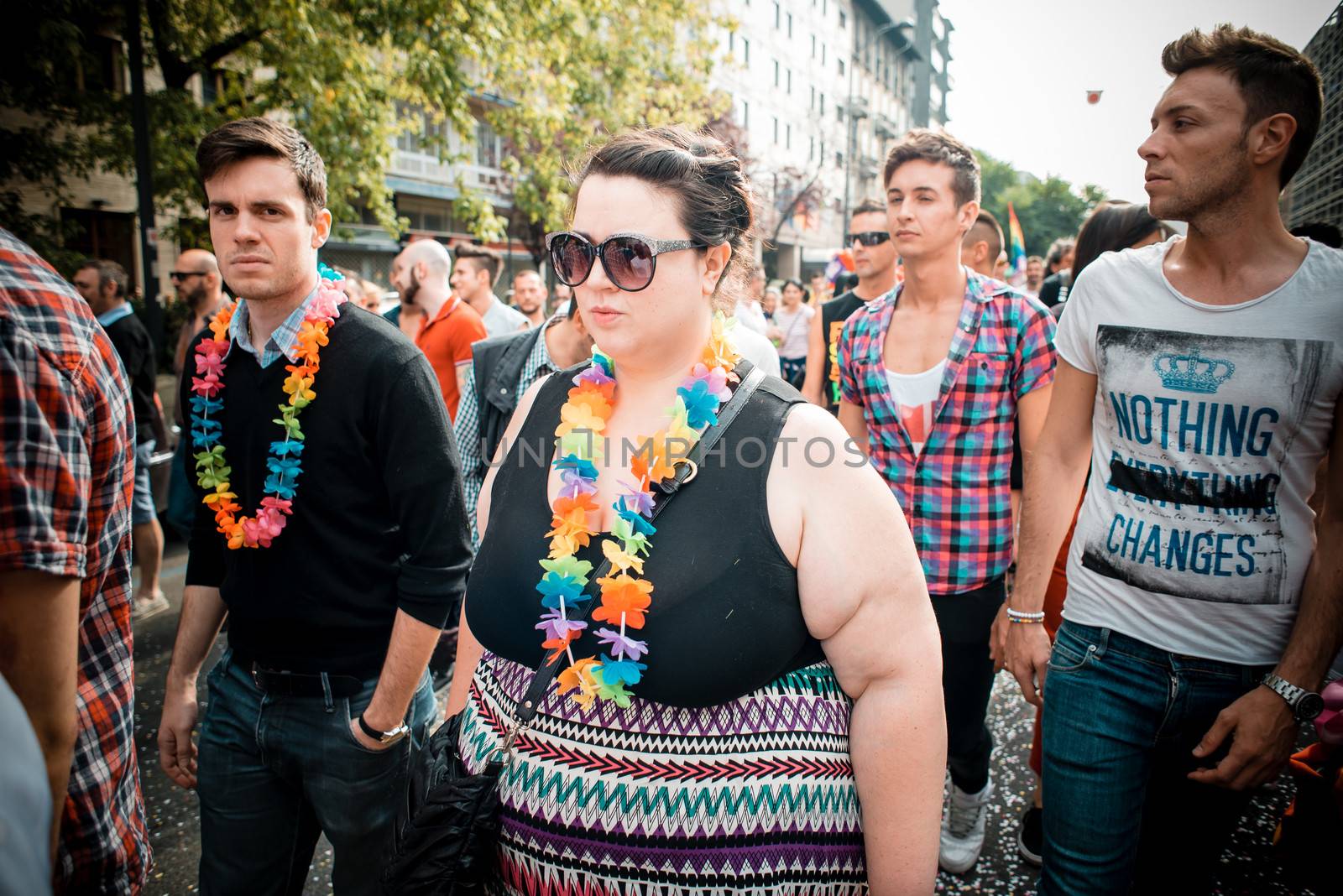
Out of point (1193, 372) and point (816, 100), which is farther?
point (816, 100)

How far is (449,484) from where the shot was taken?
2.10 metres

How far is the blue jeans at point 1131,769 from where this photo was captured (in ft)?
6.38

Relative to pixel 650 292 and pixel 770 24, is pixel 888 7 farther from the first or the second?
pixel 650 292

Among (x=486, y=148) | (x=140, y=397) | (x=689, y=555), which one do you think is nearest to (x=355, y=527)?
(x=689, y=555)

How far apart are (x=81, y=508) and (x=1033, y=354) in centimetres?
280

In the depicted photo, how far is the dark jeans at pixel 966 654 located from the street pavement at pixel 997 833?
443 mm

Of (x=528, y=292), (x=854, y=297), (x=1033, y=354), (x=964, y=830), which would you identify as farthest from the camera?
(x=528, y=292)

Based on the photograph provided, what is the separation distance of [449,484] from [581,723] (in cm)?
85

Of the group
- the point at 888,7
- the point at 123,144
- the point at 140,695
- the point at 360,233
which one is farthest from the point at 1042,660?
the point at 888,7

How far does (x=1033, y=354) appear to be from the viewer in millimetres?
2867

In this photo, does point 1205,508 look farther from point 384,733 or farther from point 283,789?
point 283,789

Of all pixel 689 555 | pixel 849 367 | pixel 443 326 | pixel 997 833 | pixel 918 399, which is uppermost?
pixel 443 326

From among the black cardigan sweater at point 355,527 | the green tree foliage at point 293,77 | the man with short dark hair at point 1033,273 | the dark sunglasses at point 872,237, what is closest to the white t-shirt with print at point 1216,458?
the black cardigan sweater at point 355,527

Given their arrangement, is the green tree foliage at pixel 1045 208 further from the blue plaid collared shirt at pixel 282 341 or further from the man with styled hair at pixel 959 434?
the blue plaid collared shirt at pixel 282 341
